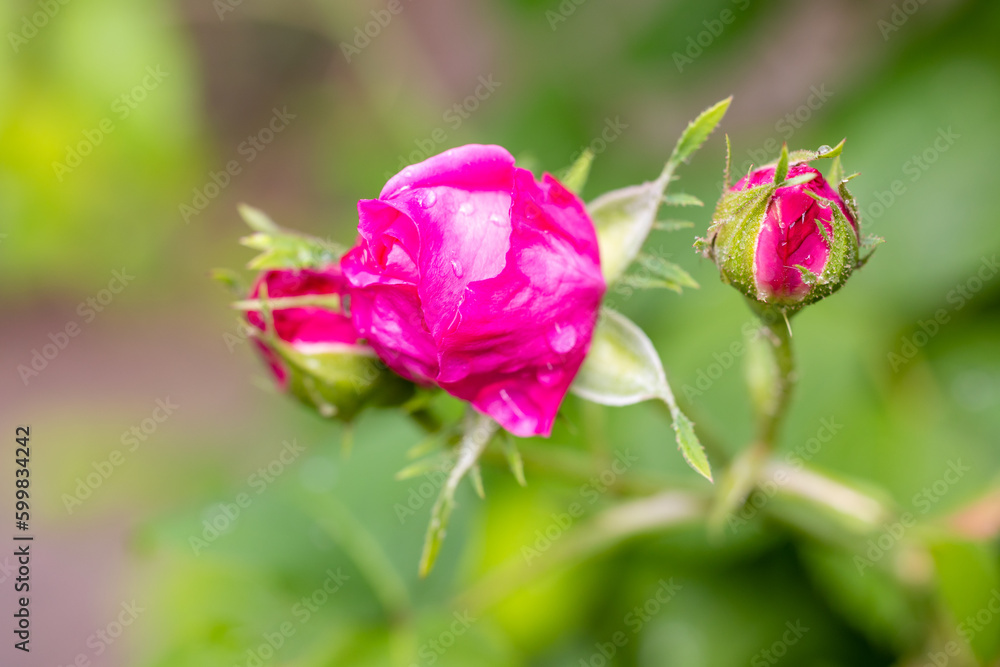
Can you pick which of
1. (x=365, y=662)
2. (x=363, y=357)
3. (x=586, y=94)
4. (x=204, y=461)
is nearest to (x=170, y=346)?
(x=204, y=461)

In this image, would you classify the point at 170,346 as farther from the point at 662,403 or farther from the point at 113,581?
the point at 662,403

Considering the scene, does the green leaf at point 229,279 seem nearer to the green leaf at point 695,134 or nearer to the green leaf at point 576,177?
the green leaf at point 576,177

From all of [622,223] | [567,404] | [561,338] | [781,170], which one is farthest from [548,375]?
[567,404]

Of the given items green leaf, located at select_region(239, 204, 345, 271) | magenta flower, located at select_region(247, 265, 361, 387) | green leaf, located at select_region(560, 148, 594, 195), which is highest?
green leaf, located at select_region(239, 204, 345, 271)

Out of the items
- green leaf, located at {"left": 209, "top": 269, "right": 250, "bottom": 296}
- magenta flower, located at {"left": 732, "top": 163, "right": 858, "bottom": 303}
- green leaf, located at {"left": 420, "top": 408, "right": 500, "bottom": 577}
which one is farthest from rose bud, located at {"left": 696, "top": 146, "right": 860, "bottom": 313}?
green leaf, located at {"left": 209, "top": 269, "right": 250, "bottom": 296}

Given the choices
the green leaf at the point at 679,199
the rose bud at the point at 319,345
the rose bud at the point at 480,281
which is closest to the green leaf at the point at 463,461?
the rose bud at the point at 480,281

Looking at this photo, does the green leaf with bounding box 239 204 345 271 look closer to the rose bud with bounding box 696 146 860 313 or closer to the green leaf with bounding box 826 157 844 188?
the rose bud with bounding box 696 146 860 313
